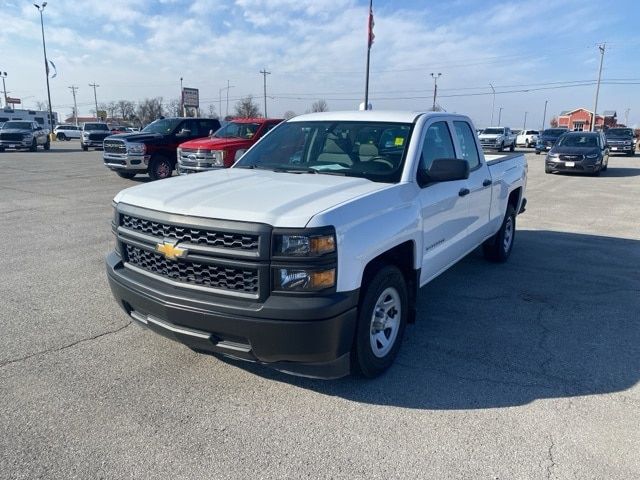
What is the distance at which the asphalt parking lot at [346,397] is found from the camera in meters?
2.70

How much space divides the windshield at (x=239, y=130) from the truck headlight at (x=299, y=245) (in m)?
11.1

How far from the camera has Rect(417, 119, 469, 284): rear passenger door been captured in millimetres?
4004

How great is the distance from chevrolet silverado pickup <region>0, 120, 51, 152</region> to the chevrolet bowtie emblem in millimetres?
31353

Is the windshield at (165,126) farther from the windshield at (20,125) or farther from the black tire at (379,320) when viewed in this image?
the windshield at (20,125)

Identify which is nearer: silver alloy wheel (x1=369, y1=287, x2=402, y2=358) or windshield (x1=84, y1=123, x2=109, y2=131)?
silver alloy wheel (x1=369, y1=287, x2=402, y2=358)

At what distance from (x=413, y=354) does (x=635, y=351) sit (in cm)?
185

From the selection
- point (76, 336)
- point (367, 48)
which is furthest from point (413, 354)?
point (367, 48)

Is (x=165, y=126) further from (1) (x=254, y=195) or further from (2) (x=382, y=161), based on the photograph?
(1) (x=254, y=195)

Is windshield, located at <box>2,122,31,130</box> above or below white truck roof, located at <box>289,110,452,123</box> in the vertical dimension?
below

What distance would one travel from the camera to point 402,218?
354cm

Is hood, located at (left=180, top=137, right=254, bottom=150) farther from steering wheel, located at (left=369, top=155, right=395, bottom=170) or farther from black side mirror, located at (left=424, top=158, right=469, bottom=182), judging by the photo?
black side mirror, located at (left=424, top=158, right=469, bottom=182)

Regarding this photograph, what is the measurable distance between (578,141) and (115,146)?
1751 centimetres

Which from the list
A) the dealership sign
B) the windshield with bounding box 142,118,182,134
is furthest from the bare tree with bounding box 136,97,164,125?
the windshield with bounding box 142,118,182,134

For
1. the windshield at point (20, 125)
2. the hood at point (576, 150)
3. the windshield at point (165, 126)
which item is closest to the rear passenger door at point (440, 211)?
the windshield at point (165, 126)
